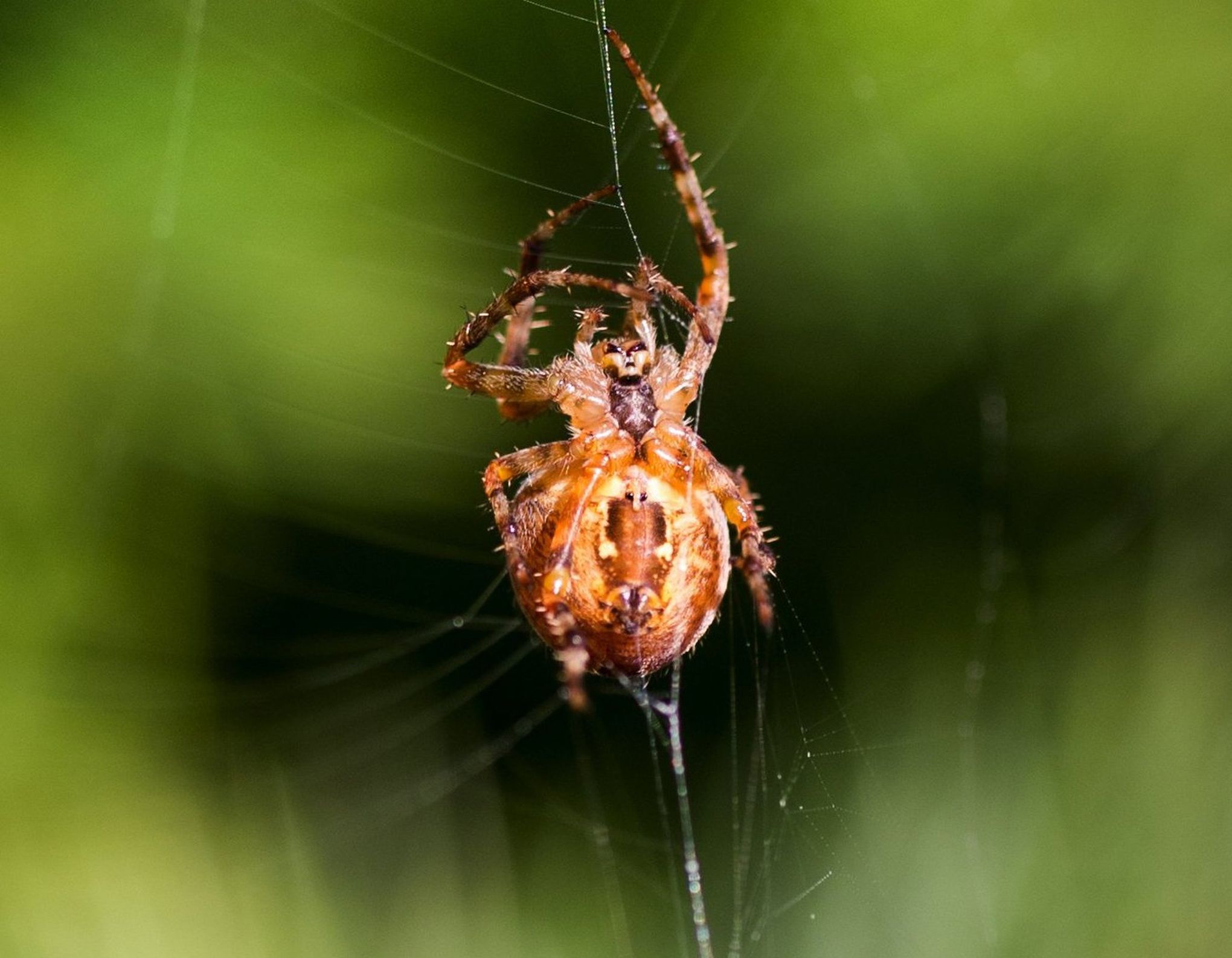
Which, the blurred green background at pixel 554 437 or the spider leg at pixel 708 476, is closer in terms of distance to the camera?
the spider leg at pixel 708 476

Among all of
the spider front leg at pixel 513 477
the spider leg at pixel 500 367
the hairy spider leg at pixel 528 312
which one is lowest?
the spider front leg at pixel 513 477

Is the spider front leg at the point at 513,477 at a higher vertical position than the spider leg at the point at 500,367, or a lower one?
lower

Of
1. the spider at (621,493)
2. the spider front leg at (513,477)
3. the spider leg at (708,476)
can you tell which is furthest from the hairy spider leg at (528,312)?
the spider leg at (708,476)

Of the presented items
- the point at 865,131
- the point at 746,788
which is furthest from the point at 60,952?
the point at 865,131

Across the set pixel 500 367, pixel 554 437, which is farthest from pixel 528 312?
pixel 554 437

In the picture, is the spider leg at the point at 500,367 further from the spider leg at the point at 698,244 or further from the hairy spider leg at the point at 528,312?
the spider leg at the point at 698,244

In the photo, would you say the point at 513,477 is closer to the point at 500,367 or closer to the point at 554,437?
the point at 500,367

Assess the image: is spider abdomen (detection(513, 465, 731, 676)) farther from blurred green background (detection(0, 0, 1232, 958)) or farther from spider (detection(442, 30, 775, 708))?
blurred green background (detection(0, 0, 1232, 958))

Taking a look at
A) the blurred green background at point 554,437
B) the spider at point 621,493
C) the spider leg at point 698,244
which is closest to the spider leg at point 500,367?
the spider at point 621,493
